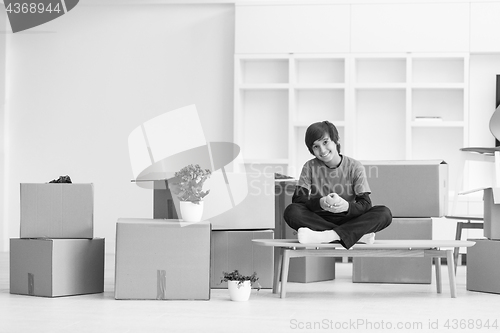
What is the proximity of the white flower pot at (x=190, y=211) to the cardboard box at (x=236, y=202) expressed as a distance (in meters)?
0.27

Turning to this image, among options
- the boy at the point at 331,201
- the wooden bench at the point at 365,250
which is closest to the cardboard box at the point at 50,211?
the wooden bench at the point at 365,250

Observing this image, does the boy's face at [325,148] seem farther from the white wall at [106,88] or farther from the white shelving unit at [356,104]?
the white wall at [106,88]

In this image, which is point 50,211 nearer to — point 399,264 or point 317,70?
point 399,264

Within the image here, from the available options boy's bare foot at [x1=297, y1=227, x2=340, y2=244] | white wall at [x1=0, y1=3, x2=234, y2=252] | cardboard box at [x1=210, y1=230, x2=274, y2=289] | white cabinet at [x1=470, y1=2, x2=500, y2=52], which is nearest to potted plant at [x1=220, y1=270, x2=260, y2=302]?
boy's bare foot at [x1=297, y1=227, x2=340, y2=244]

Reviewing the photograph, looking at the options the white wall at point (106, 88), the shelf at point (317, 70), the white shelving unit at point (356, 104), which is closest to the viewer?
the white shelving unit at point (356, 104)

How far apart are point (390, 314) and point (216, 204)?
1160 mm

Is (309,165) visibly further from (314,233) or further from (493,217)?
(493,217)

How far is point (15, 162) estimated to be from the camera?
21.0ft

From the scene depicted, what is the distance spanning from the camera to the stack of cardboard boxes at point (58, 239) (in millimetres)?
3467

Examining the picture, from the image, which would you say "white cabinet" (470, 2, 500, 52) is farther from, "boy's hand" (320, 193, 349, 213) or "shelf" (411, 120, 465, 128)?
"boy's hand" (320, 193, 349, 213)

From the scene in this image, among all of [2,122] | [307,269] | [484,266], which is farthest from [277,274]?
[2,122]

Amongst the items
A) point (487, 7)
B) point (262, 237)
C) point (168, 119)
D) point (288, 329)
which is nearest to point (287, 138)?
point (168, 119)

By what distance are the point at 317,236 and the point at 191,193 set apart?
0.62 m

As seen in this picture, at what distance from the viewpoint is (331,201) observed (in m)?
3.42
